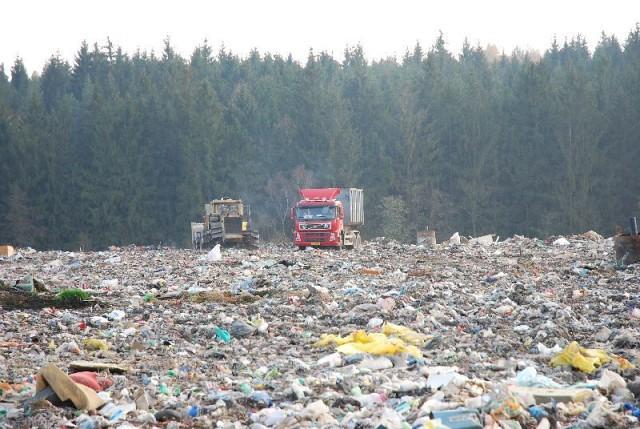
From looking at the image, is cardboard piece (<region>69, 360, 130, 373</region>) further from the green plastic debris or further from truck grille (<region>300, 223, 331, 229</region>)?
truck grille (<region>300, 223, 331, 229</region>)

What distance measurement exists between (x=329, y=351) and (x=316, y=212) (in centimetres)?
2087

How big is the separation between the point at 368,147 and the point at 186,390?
1870 inches

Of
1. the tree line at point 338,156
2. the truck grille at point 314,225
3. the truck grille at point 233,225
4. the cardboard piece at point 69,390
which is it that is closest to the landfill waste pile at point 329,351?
the cardboard piece at point 69,390

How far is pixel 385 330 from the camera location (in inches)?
383

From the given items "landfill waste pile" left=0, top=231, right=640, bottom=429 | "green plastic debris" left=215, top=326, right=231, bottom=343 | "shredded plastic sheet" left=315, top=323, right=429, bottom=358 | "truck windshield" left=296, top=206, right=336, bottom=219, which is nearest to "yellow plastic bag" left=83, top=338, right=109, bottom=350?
"landfill waste pile" left=0, top=231, right=640, bottom=429

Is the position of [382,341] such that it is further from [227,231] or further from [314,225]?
[227,231]

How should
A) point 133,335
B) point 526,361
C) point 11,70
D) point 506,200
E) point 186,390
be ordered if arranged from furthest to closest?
point 11,70 < point 506,200 < point 133,335 < point 526,361 < point 186,390

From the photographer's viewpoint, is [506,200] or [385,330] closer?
[385,330]

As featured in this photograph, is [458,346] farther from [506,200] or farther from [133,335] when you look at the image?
[506,200]

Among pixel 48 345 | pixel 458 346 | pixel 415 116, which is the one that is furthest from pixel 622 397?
pixel 415 116

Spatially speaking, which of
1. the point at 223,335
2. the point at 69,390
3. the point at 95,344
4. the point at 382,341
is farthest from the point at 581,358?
the point at 95,344

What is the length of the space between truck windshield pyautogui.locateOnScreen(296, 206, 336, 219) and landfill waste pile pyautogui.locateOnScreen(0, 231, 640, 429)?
11853 mm

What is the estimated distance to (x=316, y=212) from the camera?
2988cm

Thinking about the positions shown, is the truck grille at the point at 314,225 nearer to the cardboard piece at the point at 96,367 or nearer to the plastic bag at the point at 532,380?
the cardboard piece at the point at 96,367
